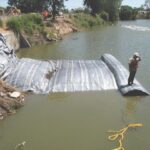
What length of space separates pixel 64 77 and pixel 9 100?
3862 mm

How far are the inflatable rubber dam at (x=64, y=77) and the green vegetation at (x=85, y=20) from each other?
31.7 meters

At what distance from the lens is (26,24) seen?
107 ft

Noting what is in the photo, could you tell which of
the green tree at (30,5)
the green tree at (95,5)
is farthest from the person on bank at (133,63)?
the green tree at (95,5)

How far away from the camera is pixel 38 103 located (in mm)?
13648

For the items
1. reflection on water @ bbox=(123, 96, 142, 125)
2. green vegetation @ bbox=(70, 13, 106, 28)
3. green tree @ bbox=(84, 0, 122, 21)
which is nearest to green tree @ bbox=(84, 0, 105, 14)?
green tree @ bbox=(84, 0, 122, 21)

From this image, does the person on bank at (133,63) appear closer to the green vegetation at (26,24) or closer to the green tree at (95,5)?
the green vegetation at (26,24)

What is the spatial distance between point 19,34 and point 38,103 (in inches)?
697

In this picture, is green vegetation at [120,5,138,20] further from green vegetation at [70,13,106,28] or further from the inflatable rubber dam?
the inflatable rubber dam

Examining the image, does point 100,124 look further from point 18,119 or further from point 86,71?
point 86,71

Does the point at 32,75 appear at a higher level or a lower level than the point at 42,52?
higher

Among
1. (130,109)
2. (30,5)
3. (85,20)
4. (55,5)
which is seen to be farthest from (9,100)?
(85,20)

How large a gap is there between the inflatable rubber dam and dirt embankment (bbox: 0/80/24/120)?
105 cm

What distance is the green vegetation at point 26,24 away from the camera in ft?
98.8

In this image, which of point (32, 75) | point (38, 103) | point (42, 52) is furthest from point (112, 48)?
point (38, 103)
